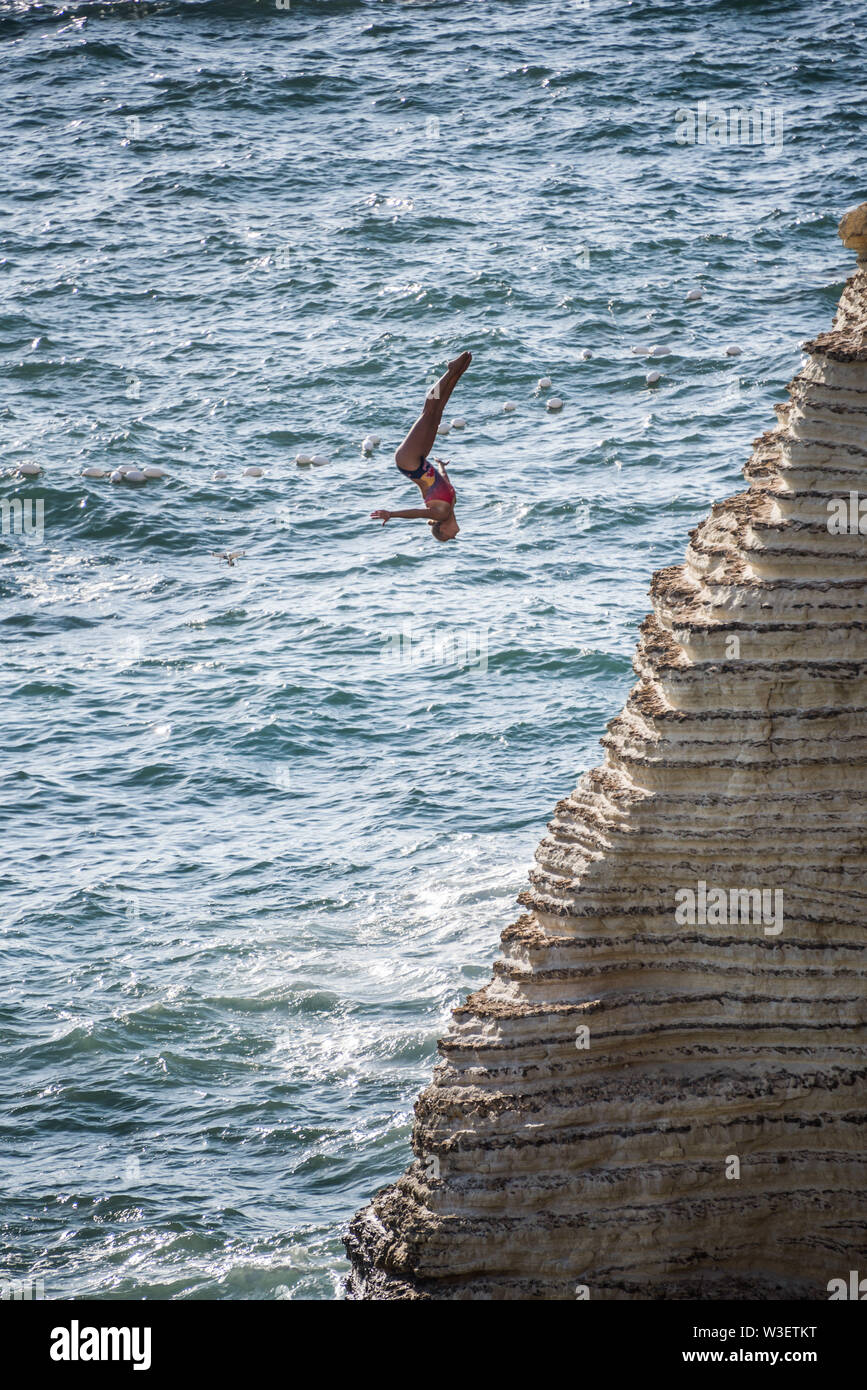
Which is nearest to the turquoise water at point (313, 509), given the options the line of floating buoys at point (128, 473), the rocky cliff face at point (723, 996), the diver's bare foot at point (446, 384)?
the line of floating buoys at point (128, 473)

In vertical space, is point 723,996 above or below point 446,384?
below

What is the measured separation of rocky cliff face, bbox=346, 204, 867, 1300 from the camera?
16.5m

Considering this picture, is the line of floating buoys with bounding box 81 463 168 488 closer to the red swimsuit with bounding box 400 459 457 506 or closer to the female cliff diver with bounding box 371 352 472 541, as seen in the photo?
the female cliff diver with bounding box 371 352 472 541

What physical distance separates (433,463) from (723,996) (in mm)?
8519

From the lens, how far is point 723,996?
16.8 meters

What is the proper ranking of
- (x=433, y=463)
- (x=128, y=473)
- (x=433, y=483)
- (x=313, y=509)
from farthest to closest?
(x=128, y=473), (x=313, y=509), (x=433, y=463), (x=433, y=483)

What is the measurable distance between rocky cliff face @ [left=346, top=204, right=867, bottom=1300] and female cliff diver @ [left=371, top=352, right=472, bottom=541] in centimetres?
403

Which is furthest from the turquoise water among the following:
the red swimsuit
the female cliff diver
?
the red swimsuit

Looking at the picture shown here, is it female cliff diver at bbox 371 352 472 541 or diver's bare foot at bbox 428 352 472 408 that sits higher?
diver's bare foot at bbox 428 352 472 408

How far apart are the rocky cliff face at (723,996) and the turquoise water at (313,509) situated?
21.0 ft

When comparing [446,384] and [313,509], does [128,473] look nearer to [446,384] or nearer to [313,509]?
[313,509]

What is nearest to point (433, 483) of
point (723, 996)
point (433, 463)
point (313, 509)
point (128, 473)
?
point (433, 463)

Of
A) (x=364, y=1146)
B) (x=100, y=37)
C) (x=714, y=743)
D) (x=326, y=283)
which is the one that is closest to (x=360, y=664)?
(x=364, y=1146)

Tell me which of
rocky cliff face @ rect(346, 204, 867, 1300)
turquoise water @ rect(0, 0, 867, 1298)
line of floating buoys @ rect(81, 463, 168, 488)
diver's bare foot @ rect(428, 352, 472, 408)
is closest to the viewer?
rocky cliff face @ rect(346, 204, 867, 1300)
